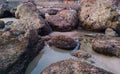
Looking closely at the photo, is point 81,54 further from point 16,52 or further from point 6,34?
point 6,34

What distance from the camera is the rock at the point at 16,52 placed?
3.85m

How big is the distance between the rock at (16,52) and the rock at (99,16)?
2.67 meters

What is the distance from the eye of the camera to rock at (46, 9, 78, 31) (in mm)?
6670

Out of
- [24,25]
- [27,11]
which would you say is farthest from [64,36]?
[27,11]

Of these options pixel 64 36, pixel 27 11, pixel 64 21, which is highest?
pixel 27 11

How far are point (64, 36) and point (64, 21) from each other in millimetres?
1556

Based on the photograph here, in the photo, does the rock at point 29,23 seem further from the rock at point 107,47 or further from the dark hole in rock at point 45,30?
the rock at point 107,47

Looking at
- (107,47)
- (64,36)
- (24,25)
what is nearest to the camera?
(107,47)

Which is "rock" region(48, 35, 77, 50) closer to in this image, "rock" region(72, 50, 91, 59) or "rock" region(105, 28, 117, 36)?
"rock" region(72, 50, 91, 59)

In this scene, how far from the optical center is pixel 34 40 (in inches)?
189

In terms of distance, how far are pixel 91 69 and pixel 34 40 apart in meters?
1.49

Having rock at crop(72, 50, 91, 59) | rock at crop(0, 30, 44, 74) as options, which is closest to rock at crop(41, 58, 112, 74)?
rock at crop(0, 30, 44, 74)

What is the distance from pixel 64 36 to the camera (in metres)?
5.39

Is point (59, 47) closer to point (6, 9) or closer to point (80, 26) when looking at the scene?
point (80, 26)
